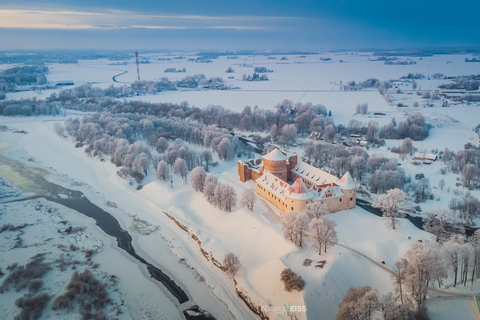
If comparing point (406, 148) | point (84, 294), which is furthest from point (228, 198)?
point (406, 148)

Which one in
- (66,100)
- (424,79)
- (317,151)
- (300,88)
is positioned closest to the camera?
(317,151)

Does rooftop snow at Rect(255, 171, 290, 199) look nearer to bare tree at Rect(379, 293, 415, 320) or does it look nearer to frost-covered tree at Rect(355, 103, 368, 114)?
bare tree at Rect(379, 293, 415, 320)

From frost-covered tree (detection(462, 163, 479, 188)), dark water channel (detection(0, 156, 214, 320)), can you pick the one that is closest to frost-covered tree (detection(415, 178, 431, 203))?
frost-covered tree (detection(462, 163, 479, 188))

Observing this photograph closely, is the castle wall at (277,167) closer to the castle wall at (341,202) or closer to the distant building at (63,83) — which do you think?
the castle wall at (341,202)

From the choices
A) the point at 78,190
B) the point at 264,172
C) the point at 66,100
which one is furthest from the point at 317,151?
the point at 66,100

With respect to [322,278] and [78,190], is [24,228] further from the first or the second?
[322,278]

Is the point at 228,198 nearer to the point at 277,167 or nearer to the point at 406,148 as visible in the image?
the point at 277,167

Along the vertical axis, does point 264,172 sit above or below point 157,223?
above
